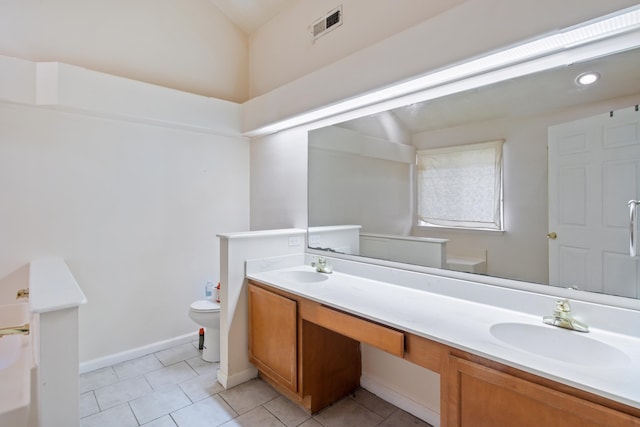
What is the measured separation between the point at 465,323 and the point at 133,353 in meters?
2.81

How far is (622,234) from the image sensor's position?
1379 millimetres

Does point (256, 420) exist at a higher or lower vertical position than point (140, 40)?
lower

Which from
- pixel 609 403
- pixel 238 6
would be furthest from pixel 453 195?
pixel 238 6

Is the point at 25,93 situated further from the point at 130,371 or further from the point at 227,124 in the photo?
the point at 130,371

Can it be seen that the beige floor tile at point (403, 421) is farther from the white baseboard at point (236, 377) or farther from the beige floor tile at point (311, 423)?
the white baseboard at point (236, 377)

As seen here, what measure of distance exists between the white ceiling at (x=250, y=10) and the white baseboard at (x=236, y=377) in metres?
3.21

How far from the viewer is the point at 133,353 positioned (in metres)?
2.83

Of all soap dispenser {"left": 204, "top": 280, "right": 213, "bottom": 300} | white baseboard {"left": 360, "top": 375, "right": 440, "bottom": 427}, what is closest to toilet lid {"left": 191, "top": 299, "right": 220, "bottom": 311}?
soap dispenser {"left": 204, "top": 280, "right": 213, "bottom": 300}

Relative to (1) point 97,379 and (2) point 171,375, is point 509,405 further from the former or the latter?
(1) point 97,379

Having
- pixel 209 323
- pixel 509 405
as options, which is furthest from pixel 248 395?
pixel 509 405

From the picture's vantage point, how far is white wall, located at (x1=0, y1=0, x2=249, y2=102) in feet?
7.77

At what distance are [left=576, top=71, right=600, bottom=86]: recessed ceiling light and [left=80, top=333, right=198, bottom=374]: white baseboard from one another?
3.56 m

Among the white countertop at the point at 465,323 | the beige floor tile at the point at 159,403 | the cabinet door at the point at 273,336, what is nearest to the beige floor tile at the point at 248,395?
the cabinet door at the point at 273,336

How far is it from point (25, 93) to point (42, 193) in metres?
0.72
